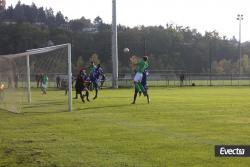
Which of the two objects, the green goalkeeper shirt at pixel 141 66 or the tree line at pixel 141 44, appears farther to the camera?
the tree line at pixel 141 44

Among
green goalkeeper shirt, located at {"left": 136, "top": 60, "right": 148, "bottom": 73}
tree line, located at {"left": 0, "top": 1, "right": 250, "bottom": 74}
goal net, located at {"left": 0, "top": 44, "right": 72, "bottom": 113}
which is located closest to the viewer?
goal net, located at {"left": 0, "top": 44, "right": 72, "bottom": 113}

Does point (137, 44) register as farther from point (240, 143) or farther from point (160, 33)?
point (240, 143)

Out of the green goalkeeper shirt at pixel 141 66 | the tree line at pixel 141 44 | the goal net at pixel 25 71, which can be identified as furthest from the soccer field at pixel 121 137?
the tree line at pixel 141 44

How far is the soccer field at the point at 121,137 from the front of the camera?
10.7 m

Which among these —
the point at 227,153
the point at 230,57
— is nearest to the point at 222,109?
the point at 227,153

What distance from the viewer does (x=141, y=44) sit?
11775 cm

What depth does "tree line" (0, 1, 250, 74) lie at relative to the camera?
110 m

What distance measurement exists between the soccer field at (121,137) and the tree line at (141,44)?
81528 mm

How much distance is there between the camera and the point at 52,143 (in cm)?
1298

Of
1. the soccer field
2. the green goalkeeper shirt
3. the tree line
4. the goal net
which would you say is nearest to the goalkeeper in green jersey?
the green goalkeeper shirt

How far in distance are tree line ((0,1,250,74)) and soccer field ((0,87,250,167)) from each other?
81528 millimetres

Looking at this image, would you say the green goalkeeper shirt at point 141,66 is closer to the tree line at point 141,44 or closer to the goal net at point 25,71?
the goal net at point 25,71

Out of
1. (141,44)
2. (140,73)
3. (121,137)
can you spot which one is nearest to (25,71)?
(140,73)

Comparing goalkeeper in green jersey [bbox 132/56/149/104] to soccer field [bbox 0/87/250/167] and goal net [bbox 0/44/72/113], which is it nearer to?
goal net [bbox 0/44/72/113]
